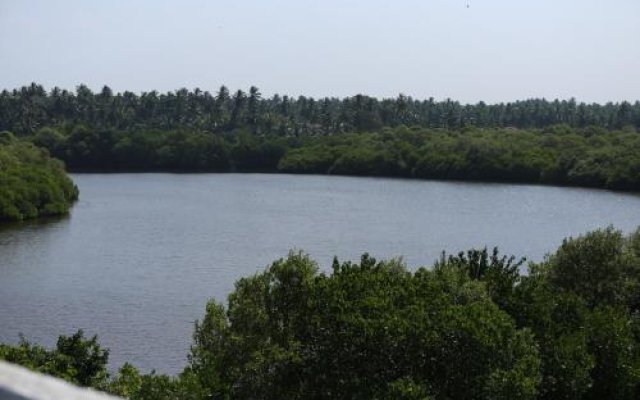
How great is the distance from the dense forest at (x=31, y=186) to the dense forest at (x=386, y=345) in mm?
76394

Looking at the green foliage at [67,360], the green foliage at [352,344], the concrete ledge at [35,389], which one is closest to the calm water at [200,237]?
the green foliage at [67,360]

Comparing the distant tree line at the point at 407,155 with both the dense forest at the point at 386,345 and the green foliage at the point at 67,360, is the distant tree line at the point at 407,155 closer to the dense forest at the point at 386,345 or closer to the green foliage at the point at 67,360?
the dense forest at the point at 386,345

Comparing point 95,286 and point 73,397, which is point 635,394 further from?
point 95,286

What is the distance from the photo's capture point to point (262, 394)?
2562 cm

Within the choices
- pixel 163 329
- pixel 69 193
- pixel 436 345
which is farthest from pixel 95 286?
pixel 69 193

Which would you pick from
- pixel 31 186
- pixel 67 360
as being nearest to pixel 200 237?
pixel 31 186

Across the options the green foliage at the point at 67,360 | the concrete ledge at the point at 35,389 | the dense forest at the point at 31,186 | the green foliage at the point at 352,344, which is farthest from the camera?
the dense forest at the point at 31,186

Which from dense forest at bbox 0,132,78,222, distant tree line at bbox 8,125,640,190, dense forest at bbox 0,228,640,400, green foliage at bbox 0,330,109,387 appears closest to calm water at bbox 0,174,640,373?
dense forest at bbox 0,132,78,222

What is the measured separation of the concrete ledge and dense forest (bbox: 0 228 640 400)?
21.6m

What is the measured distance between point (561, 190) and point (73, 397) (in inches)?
6225

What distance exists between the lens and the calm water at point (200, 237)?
5244cm

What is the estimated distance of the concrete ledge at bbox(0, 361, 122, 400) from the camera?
2.11 m

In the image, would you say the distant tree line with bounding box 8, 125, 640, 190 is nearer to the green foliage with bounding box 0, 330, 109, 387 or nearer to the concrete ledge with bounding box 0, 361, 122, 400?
the green foliage with bounding box 0, 330, 109, 387

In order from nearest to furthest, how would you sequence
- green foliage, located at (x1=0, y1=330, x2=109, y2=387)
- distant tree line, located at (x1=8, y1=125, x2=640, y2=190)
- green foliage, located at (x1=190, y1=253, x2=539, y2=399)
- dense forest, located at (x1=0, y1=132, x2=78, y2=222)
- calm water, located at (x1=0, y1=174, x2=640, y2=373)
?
green foliage, located at (x1=190, y1=253, x2=539, y2=399)
green foliage, located at (x1=0, y1=330, x2=109, y2=387)
calm water, located at (x1=0, y1=174, x2=640, y2=373)
dense forest, located at (x1=0, y1=132, x2=78, y2=222)
distant tree line, located at (x1=8, y1=125, x2=640, y2=190)
